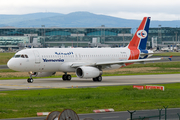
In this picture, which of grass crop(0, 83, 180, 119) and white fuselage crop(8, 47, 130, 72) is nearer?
grass crop(0, 83, 180, 119)

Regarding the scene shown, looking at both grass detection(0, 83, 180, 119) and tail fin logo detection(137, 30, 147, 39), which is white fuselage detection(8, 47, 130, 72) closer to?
tail fin logo detection(137, 30, 147, 39)

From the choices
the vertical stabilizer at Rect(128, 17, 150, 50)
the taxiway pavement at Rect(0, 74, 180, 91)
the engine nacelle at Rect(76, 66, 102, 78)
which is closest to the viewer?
the taxiway pavement at Rect(0, 74, 180, 91)

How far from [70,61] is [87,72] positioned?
154 inches

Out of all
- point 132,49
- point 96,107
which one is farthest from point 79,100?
point 132,49

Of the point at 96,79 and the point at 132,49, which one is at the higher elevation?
the point at 132,49

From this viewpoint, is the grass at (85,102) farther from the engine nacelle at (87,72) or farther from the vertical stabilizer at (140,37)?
the vertical stabilizer at (140,37)

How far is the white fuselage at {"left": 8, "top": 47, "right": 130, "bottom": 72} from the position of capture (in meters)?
46.6

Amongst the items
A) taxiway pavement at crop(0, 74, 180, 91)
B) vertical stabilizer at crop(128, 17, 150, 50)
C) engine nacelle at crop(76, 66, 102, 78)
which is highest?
vertical stabilizer at crop(128, 17, 150, 50)

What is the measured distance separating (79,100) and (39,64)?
18828mm

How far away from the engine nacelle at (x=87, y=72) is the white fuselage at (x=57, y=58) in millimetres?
1599

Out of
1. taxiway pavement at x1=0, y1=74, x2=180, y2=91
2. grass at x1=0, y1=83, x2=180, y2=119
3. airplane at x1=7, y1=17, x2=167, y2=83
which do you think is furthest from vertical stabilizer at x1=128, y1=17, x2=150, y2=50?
grass at x1=0, y1=83, x2=180, y2=119

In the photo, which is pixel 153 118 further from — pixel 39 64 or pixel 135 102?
pixel 39 64

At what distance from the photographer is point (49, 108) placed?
25891 mm

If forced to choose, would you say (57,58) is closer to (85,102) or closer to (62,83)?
(62,83)
